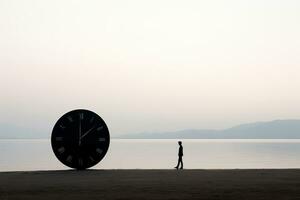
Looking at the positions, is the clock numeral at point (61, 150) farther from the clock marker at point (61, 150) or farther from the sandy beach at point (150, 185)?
the sandy beach at point (150, 185)

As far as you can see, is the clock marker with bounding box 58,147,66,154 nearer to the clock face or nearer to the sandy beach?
the clock face

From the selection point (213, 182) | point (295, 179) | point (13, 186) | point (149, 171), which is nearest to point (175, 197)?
point (213, 182)

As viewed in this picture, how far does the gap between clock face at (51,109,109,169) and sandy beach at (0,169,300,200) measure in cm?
103

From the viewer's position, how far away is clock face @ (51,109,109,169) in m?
26.1

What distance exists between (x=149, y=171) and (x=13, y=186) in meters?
8.25

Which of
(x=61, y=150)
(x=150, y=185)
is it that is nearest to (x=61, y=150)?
(x=61, y=150)

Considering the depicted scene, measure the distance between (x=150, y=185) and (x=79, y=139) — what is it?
25.2 ft

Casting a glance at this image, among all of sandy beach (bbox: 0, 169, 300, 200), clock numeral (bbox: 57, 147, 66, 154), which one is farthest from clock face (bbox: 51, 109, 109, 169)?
sandy beach (bbox: 0, 169, 300, 200)

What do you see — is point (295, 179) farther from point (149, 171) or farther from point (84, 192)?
point (84, 192)

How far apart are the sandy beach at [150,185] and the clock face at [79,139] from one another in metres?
1.03

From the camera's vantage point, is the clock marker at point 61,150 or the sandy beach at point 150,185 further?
the clock marker at point 61,150

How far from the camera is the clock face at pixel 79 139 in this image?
2613cm

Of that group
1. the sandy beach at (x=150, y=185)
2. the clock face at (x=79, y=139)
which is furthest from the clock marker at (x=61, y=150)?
the sandy beach at (x=150, y=185)

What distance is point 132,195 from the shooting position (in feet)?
54.5
